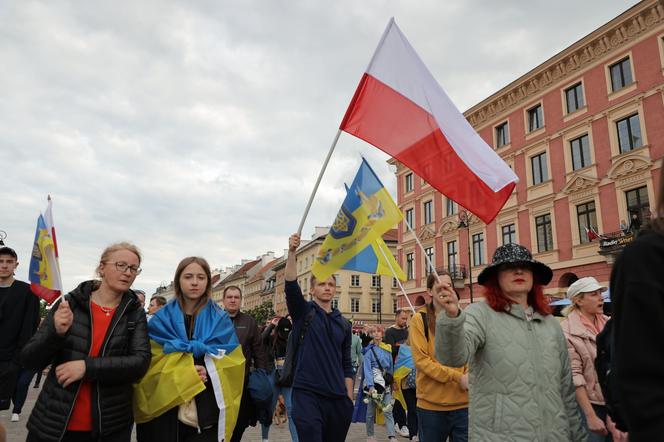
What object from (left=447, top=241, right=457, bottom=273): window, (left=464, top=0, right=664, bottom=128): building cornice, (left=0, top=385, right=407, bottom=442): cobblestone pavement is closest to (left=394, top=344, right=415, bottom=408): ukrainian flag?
(left=0, top=385, right=407, bottom=442): cobblestone pavement

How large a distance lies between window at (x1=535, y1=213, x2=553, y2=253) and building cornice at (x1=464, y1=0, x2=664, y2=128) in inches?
300

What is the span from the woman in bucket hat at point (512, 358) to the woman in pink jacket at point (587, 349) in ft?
3.79

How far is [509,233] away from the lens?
31.3 meters

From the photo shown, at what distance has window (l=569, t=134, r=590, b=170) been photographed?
2662 centimetres

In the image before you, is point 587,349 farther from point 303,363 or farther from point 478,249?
point 478,249

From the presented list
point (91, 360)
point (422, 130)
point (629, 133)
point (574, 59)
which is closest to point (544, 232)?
point (629, 133)

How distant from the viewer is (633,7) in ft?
77.3

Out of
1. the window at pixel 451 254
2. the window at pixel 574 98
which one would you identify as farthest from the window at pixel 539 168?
the window at pixel 451 254

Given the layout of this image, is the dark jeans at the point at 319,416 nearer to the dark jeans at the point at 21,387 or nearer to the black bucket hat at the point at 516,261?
the black bucket hat at the point at 516,261

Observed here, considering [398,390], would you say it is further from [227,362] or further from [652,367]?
[652,367]

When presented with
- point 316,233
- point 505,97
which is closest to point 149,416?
point 505,97

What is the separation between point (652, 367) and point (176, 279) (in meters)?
3.54

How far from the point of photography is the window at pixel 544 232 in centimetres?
2819

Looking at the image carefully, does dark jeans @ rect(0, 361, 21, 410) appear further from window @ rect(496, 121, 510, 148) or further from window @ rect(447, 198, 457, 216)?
window @ rect(447, 198, 457, 216)
